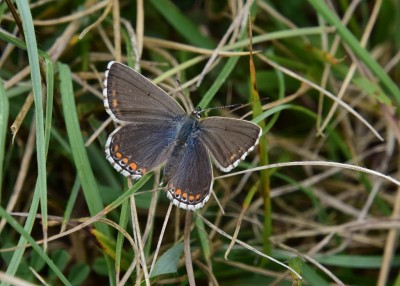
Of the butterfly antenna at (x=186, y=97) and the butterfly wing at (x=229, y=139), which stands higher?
the butterfly antenna at (x=186, y=97)

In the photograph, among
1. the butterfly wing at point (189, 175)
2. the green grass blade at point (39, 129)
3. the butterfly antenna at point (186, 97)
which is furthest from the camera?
the butterfly antenna at point (186, 97)

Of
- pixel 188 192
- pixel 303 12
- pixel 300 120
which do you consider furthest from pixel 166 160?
pixel 303 12

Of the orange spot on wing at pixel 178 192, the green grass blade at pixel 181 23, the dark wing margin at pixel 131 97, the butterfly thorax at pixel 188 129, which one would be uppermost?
the green grass blade at pixel 181 23

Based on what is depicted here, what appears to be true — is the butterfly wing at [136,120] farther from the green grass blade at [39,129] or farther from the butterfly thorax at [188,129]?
the green grass blade at [39,129]

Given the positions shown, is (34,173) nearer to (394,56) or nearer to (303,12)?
(303,12)

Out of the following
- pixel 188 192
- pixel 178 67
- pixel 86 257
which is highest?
pixel 178 67

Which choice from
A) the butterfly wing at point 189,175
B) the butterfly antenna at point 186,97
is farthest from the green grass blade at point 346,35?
the butterfly wing at point 189,175

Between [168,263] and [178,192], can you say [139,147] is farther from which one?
[168,263]

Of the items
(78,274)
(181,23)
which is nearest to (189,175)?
(78,274)

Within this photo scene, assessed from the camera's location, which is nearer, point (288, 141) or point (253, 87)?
point (253, 87)

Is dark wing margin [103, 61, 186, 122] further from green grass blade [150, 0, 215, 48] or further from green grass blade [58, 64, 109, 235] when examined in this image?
green grass blade [150, 0, 215, 48]
